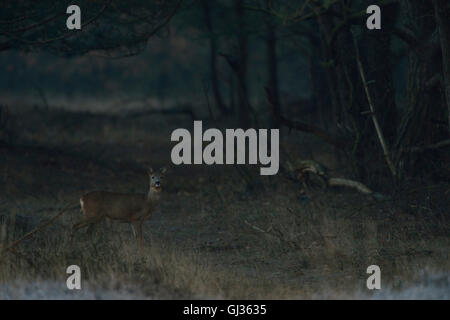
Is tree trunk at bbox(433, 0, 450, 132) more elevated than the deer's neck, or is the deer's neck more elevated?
tree trunk at bbox(433, 0, 450, 132)

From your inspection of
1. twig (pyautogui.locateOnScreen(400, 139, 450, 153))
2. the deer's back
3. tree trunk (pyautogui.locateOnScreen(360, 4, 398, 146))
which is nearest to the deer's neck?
the deer's back

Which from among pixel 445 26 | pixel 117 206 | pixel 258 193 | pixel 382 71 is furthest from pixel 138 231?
pixel 382 71

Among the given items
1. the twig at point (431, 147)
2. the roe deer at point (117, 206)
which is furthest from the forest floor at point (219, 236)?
the twig at point (431, 147)

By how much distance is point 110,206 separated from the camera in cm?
1102

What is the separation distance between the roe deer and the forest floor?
12.3 inches

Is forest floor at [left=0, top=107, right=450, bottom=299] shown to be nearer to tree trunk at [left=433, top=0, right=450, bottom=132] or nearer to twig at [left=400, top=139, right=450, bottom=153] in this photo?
twig at [left=400, top=139, right=450, bottom=153]

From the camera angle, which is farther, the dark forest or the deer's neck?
the deer's neck

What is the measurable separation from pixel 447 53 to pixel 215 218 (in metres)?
4.35

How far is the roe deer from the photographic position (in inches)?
434

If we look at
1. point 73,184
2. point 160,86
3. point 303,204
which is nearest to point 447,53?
point 303,204

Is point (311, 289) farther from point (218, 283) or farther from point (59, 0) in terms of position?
point (59, 0)

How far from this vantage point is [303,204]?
13.9m

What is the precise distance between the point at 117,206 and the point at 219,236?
197 cm

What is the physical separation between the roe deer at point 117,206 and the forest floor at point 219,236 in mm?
312
